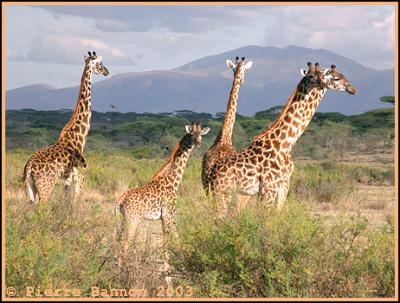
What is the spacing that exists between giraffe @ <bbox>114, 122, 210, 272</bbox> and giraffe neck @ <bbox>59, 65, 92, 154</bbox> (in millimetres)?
1809

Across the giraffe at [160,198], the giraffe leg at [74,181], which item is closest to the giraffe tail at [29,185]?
the giraffe leg at [74,181]

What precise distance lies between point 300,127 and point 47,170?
3174 millimetres

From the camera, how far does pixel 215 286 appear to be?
25.5ft

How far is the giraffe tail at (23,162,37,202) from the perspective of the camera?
1095cm

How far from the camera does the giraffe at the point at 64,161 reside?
10.9 metres

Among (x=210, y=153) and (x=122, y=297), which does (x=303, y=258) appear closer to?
(x=122, y=297)

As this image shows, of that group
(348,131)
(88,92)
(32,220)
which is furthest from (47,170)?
(348,131)

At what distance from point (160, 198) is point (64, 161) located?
184 centimetres

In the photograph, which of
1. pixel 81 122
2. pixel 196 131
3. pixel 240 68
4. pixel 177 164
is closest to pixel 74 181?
pixel 81 122

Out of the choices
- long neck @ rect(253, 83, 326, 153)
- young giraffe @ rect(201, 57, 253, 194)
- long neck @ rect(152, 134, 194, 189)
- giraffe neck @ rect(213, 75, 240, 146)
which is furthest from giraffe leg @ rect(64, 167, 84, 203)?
long neck @ rect(253, 83, 326, 153)

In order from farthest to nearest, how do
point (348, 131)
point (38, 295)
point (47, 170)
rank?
point (348, 131)
point (47, 170)
point (38, 295)

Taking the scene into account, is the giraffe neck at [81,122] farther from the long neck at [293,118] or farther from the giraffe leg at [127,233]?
the long neck at [293,118]

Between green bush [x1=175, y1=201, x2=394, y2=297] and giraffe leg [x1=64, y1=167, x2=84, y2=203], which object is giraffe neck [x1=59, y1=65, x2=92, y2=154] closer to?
giraffe leg [x1=64, y1=167, x2=84, y2=203]

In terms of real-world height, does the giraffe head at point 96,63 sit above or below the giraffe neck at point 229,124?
above
